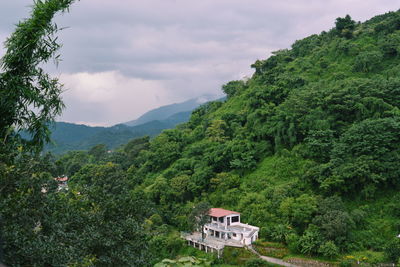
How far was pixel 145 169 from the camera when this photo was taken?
93.3 ft

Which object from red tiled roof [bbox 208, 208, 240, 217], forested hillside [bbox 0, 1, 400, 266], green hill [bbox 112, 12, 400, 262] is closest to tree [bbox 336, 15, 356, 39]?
green hill [bbox 112, 12, 400, 262]

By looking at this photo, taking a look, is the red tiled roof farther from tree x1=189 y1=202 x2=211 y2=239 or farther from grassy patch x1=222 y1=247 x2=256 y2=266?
grassy patch x1=222 y1=247 x2=256 y2=266

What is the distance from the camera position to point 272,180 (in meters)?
20.0

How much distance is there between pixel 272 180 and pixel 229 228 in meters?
3.90

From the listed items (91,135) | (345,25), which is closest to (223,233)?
(345,25)

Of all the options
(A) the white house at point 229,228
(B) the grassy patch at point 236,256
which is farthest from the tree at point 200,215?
(B) the grassy patch at point 236,256

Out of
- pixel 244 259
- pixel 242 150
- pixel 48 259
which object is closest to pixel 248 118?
pixel 242 150

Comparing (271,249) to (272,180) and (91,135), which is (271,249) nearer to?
(272,180)

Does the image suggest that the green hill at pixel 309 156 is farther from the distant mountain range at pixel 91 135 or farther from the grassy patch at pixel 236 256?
the distant mountain range at pixel 91 135

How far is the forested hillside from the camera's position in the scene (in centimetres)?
486

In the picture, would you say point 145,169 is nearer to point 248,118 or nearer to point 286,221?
point 248,118

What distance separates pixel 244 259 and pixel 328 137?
26.9 ft

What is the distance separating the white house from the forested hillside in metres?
0.71

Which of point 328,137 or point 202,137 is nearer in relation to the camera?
point 328,137
